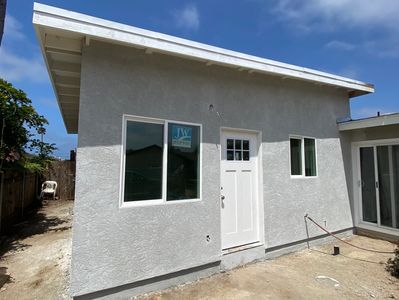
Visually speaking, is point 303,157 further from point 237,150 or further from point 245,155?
point 237,150

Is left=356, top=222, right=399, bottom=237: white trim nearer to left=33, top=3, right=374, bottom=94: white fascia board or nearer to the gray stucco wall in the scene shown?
the gray stucco wall

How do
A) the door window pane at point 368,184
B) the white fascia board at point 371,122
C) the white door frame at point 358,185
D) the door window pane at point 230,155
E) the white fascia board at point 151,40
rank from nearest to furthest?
1. the white fascia board at point 151,40
2. the door window pane at point 230,155
3. the white fascia board at point 371,122
4. the white door frame at point 358,185
5. the door window pane at point 368,184

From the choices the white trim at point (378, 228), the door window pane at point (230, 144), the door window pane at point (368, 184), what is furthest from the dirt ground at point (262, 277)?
the door window pane at point (230, 144)

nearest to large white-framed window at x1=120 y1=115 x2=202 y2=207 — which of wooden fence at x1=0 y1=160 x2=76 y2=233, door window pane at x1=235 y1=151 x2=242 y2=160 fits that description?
door window pane at x1=235 y1=151 x2=242 y2=160

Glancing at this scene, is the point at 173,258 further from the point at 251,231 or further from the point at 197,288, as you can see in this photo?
the point at 251,231

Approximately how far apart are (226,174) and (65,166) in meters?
13.0

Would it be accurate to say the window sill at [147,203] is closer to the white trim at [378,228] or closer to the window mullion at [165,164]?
the window mullion at [165,164]

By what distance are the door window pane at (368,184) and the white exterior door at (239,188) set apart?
164 inches

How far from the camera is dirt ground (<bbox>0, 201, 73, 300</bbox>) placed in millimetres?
4367

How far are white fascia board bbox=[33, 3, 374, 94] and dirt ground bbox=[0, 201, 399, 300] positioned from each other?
4197 millimetres

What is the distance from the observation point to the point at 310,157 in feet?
23.4

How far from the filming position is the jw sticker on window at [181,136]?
4.80 meters

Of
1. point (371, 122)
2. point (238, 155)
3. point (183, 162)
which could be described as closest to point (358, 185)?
point (371, 122)

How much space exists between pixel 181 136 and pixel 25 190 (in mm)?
9512
